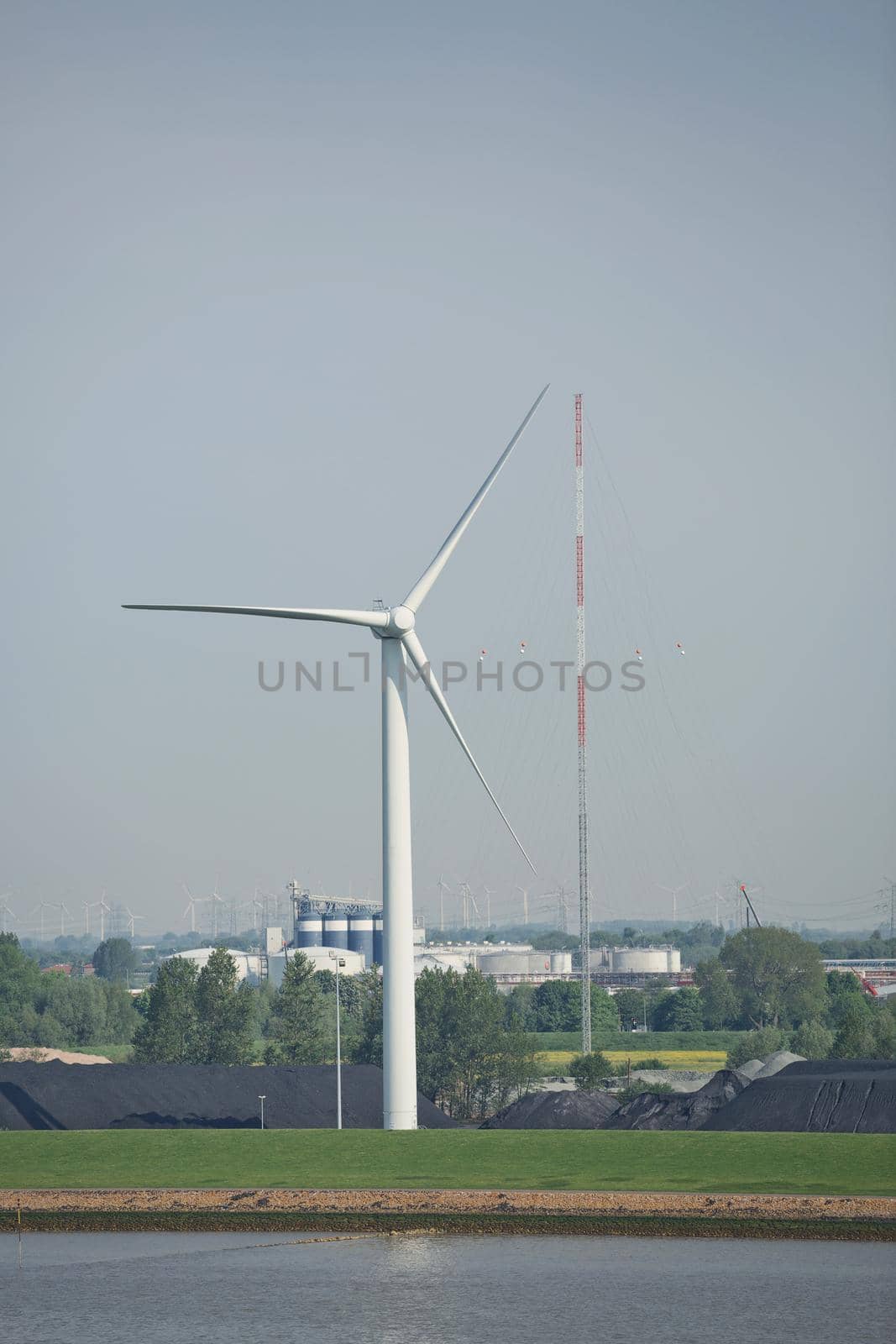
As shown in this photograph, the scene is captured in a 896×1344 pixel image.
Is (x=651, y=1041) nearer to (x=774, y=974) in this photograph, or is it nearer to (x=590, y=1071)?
(x=774, y=974)

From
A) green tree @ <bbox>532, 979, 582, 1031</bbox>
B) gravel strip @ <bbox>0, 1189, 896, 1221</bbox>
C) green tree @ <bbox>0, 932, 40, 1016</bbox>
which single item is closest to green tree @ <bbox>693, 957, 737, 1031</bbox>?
green tree @ <bbox>532, 979, 582, 1031</bbox>

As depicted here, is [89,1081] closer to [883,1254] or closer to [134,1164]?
[134,1164]

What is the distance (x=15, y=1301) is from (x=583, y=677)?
56981mm

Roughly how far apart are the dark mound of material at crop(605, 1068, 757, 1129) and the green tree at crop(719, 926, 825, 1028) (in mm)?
112262

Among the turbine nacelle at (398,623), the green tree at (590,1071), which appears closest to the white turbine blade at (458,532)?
the turbine nacelle at (398,623)

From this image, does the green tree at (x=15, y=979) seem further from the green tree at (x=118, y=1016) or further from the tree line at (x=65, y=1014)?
the green tree at (x=118, y=1016)

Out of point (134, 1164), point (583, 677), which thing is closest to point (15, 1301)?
point (134, 1164)

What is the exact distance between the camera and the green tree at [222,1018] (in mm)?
105000

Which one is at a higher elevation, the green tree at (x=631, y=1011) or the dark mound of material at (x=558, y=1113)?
the dark mound of material at (x=558, y=1113)

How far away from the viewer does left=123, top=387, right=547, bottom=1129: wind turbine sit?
166 feet

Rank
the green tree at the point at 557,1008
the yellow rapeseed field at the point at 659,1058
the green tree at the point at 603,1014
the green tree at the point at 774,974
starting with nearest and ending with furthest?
the yellow rapeseed field at the point at 659,1058
the green tree at the point at 603,1014
the green tree at the point at 774,974
the green tree at the point at 557,1008

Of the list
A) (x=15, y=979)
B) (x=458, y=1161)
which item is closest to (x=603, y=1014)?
(x=15, y=979)

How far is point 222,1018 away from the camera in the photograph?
10594cm

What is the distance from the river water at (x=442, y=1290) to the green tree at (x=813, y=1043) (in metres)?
94.7
